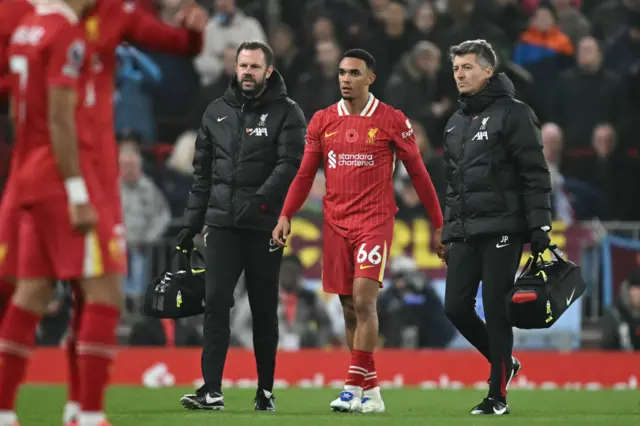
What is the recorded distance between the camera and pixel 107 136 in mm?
7586

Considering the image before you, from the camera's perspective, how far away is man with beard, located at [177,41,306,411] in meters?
10.8

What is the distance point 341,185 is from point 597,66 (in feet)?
30.2

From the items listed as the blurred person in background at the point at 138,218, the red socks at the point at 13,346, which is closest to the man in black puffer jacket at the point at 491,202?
the red socks at the point at 13,346

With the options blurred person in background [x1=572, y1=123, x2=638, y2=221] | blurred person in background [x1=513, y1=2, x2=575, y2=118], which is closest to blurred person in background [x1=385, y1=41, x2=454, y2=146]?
blurred person in background [x1=513, y1=2, x2=575, y2=118]

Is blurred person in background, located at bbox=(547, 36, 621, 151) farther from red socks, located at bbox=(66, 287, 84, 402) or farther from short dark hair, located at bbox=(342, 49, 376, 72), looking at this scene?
red socks, located at bbox=(66, 287, 84, 402)

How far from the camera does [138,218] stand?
1745 centimetres

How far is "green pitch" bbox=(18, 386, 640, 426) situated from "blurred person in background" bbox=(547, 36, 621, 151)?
A: 19.1ft

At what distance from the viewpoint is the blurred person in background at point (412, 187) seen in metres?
17.0

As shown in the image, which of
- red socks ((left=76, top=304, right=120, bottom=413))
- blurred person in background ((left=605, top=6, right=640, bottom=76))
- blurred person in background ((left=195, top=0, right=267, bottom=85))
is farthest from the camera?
blurred person in background ((left=605, top=6, right=640, bottom=76))

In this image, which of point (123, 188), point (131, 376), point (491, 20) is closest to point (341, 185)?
point (131, 376)

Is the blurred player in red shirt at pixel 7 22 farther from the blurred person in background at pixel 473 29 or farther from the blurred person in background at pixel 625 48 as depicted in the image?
the blurred person in background at pixel 625 48

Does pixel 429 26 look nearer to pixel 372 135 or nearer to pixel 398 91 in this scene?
pixel 398 91

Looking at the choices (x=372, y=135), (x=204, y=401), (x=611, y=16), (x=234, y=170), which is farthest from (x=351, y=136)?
(x=611, y=16)

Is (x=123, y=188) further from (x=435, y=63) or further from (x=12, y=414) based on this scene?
(x=12, y=414)
